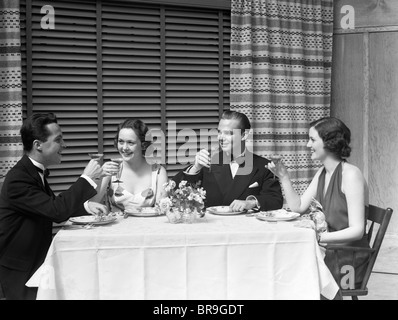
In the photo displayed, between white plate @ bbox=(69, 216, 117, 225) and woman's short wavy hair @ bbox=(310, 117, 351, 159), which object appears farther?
woman's short wavy hair @ bbox=(310, 117, 351, 159)

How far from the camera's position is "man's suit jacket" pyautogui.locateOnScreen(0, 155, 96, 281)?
8.64 ft

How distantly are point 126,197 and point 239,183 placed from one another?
724 millimetres

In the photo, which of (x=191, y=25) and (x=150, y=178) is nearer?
(x=150, y=178)

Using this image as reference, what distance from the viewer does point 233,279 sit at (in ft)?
8.45

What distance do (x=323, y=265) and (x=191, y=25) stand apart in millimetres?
2875

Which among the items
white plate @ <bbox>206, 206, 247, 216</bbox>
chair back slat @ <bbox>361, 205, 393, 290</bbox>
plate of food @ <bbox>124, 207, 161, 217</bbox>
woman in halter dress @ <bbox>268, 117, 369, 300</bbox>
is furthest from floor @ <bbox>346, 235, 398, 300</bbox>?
plate of food @ <bbox>124, 207, 161, 217</bbox>

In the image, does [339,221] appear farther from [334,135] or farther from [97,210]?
[97,210]

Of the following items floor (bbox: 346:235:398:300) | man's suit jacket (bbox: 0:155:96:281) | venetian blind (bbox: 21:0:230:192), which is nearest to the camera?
man's suit jacket (bbox: 0:155:96:281)

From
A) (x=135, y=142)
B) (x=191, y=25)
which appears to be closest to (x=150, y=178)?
(x=135, y=142)

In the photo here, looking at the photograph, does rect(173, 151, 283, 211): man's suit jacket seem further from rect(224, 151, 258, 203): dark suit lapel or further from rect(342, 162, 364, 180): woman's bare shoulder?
rect(342, 162, 364, 180): woman's bare shoulder

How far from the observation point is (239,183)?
3504 mm

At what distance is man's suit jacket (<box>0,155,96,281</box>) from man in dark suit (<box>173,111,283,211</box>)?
36.6 inches
